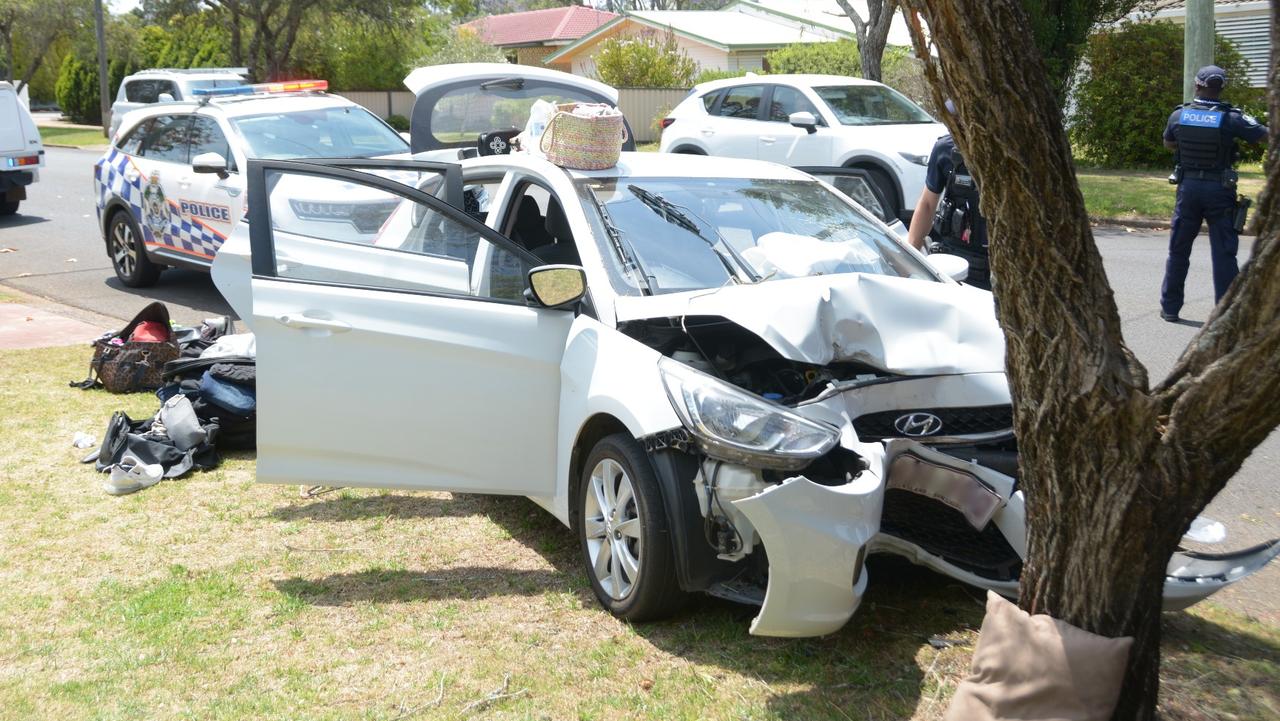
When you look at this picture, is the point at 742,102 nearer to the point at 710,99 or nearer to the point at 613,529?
the point at 710,99

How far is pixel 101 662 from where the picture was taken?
395 cm

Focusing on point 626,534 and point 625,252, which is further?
point 625,252

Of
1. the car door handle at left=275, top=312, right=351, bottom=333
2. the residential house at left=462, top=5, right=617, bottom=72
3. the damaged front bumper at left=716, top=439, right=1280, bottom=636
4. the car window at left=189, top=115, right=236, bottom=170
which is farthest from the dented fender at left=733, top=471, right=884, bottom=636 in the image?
the residential house at left=462, top=5, right=617, bottom=72

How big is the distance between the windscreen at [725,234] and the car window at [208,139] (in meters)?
6.26

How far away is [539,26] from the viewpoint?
193 feet

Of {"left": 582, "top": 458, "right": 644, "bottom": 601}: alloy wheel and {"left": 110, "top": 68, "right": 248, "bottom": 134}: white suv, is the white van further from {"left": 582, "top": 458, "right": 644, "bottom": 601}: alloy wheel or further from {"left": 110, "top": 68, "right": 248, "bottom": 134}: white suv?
{"left": 582, "top": 458, "right": 644, "bottom": 601}: alloy wheel

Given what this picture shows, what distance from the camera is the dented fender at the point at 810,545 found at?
3.56 m

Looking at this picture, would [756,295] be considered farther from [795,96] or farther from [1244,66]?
[1244,66]

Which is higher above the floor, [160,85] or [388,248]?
[160,85]

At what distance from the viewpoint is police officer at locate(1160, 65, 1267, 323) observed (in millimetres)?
9320

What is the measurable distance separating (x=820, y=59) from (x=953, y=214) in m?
24.6

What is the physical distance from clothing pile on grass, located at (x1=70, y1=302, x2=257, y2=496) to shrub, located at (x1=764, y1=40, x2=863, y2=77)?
23.7m

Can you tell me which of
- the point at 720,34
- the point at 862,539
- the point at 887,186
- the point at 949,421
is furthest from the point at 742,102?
the point at 720,34

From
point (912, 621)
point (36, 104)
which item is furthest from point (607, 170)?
point (36, 104)
